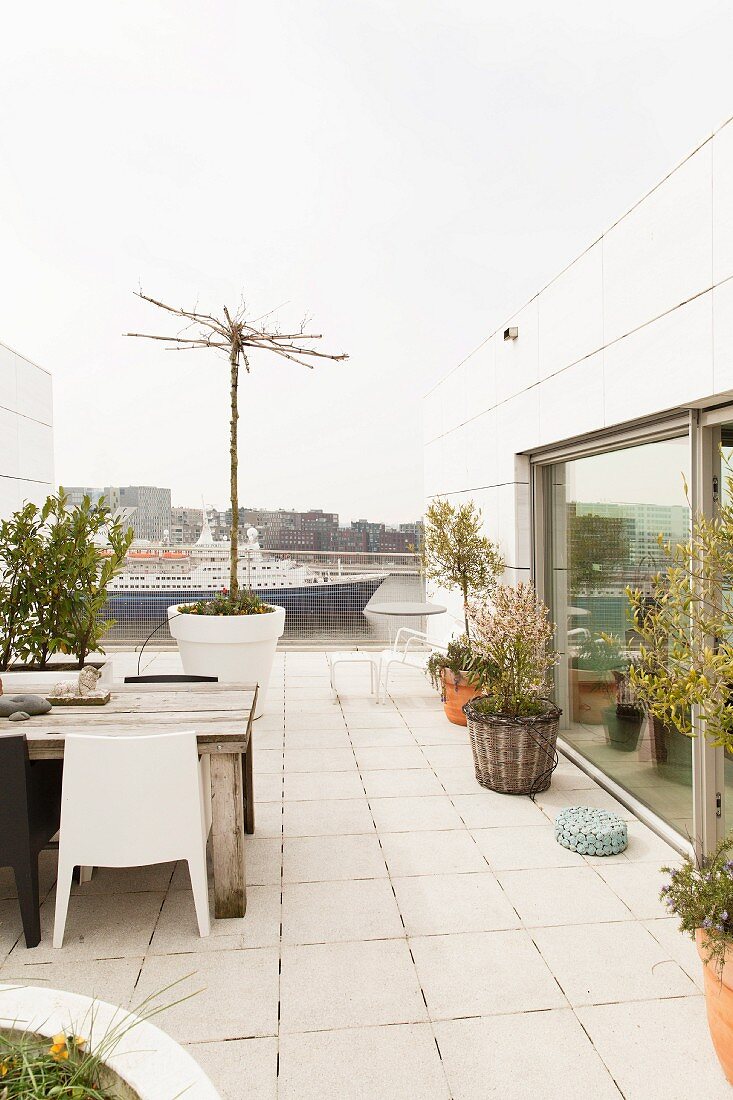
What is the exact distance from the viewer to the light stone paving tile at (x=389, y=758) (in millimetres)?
4121

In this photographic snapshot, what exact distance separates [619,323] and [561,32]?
3178 millimetres

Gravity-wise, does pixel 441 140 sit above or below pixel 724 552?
above

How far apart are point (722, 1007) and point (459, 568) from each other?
361 centimetres

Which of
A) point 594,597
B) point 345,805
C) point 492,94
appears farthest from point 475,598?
point 492,94

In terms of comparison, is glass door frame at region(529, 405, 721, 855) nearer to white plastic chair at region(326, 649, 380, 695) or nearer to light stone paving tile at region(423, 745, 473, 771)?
light stone paving tile at region(423, 745, 473, 771)

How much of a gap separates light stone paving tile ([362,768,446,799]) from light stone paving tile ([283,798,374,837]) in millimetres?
160

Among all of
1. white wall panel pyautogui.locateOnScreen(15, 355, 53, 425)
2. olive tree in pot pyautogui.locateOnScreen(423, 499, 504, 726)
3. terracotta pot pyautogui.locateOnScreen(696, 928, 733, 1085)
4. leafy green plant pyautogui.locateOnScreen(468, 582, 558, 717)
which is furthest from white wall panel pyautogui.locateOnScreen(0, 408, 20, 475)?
terracotta pot pyautogui.locateOnScreen(696, 928, 733, 1085)

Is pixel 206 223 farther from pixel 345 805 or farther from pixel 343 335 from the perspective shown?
pixel 345 805

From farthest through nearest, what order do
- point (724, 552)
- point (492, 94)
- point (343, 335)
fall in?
point (343, 335) < point (492, 94) < point (724, 552)

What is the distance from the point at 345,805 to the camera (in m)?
3.54

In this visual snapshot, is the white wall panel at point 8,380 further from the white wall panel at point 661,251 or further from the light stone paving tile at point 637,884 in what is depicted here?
the light stone paving tile at point 637,884

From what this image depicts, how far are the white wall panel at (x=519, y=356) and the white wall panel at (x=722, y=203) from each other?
182 centimetres

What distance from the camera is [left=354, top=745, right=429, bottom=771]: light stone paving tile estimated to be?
4.12m

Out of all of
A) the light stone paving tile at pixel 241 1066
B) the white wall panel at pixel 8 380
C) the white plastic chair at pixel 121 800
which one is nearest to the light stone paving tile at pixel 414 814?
the white plastic chair at pixel 121 800
